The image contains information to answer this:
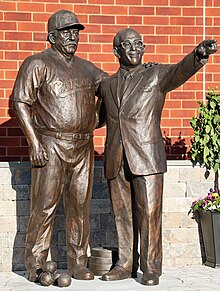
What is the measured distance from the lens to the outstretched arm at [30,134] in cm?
781

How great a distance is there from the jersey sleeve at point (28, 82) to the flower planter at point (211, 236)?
2099mm

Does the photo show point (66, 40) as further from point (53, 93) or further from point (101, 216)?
point (101, 216)

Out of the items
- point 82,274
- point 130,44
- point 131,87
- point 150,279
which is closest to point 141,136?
point 131,87

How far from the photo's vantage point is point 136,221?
318 inches

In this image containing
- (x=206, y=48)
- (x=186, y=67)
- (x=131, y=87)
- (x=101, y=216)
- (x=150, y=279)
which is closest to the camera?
(x=206, y=48)

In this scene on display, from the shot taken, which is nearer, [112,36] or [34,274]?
[34,274]

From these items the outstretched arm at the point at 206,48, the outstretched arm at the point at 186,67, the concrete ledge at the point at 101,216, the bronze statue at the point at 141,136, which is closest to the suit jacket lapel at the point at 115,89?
the bronze statue at the point at 141,136

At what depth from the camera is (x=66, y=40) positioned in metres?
7.97

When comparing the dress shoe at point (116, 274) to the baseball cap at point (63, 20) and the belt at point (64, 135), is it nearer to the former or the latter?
the belt at point (64, 135)

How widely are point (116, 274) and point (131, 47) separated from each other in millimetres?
1882

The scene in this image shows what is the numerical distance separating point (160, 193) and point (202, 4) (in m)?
2.74

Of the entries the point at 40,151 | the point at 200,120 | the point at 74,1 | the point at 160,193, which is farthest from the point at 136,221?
the point at 74,1

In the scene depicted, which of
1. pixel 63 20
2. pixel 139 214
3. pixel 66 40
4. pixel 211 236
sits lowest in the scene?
pixel 211 236

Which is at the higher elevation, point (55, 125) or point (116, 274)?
point (55, 125)
